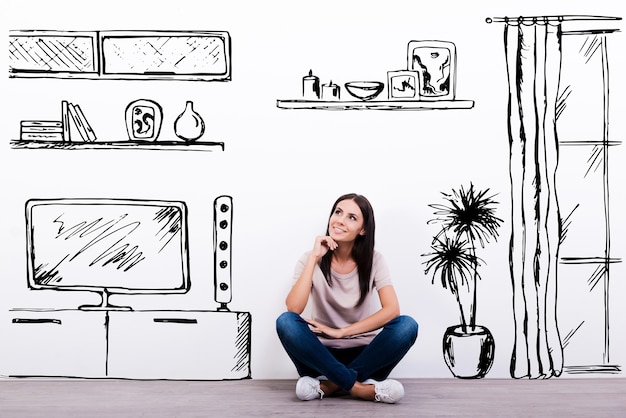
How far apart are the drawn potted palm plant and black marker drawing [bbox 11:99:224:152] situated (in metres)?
1.09

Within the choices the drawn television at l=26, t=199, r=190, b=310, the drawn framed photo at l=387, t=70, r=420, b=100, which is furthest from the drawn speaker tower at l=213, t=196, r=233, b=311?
the drawn framed photo at l=387, t=70, r=420, b=100

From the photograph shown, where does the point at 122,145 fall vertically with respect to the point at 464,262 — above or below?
above

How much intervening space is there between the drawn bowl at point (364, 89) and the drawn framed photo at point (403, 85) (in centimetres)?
5

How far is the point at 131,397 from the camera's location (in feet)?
9.29

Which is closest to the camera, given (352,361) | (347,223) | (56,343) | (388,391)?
(388,391)

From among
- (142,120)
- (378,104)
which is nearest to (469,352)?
(378,104)

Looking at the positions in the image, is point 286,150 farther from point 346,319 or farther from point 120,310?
point 120,310

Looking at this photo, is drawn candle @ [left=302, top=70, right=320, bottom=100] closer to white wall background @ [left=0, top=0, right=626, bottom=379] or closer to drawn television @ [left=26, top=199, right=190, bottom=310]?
white wall background @ [left=0, top=0, right=626, bottom=379]

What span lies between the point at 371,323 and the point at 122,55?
1.64 meters

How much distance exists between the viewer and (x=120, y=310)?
314 centimetres

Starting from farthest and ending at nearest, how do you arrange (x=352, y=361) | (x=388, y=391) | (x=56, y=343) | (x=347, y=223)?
(x=56, y=343), (x=347, y=223), (x=352, y=361), (x=388, y=391)

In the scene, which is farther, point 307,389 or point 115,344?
point 115,344

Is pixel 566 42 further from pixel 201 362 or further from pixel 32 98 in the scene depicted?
pixel 32 98

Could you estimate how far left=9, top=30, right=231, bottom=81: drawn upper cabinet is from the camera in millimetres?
3125
